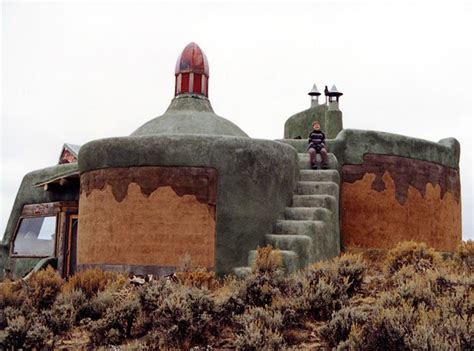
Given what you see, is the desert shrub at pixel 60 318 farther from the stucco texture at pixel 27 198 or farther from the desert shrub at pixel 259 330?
the stucco texture at pixel 27 198

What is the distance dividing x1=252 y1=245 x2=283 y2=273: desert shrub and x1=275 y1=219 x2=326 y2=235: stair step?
114 centimetres

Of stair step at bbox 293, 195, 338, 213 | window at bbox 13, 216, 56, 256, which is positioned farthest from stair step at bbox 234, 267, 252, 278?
window at bbox 13, 216, 56, 256

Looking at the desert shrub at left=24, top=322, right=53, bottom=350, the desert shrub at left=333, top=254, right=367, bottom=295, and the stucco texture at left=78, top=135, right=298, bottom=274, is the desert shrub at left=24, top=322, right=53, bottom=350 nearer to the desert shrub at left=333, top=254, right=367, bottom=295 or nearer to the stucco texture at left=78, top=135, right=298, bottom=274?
the stucco texture at left=78, top=135, right=298, bottom=274

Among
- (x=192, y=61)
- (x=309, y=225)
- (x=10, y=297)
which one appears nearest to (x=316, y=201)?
(x=309, y=225)

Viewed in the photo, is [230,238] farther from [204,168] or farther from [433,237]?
[433,237]

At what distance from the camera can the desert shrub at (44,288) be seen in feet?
34.5

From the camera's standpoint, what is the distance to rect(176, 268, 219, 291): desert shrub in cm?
1062

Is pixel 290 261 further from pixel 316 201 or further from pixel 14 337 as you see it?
pixel 14 337

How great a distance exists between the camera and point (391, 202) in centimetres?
1538

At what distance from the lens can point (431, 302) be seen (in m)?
7.91

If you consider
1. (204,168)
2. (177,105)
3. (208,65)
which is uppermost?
(208,65)

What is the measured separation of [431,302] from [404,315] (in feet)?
3.45

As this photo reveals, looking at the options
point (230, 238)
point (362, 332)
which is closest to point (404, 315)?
point (362, 332)

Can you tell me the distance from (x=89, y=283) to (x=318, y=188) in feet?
18.5
